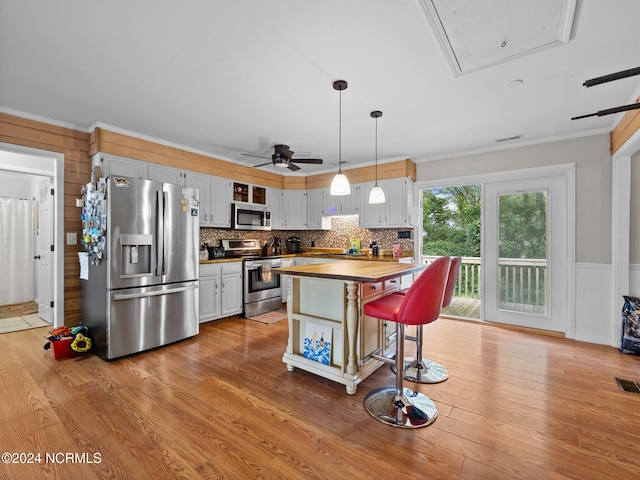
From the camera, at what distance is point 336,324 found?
2.44m

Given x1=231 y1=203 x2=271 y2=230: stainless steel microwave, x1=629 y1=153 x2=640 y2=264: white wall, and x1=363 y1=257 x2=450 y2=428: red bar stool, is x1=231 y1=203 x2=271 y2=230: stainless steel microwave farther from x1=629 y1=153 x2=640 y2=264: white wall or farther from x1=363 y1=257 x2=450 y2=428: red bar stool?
x1=629 y1=153 x2=640 y2=264: white wall

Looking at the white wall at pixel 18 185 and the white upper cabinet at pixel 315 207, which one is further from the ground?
the white wall at pixel 18 185

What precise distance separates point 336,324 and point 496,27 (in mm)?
2325

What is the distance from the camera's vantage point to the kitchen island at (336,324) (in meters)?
2.32

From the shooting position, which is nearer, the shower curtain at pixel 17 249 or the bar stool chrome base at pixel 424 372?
the bar stool chrome base at pixel 424 372

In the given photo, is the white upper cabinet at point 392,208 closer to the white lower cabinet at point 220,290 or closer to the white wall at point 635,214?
the white lower cabinet at point 220,290

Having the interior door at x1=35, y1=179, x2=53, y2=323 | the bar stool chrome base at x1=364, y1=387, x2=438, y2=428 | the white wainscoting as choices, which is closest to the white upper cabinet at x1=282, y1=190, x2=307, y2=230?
the interior door at x1=35, y1=179, x2=53, y2=323

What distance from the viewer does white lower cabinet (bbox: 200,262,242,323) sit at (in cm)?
408

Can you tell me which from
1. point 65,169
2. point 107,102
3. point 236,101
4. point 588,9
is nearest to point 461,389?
point 588,9

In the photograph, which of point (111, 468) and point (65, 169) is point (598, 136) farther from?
point (65, 169)

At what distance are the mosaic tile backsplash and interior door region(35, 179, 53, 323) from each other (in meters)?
2.06

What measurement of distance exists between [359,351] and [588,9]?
2654 mm

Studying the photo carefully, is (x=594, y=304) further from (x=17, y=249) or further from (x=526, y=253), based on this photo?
(x=17, y=249)

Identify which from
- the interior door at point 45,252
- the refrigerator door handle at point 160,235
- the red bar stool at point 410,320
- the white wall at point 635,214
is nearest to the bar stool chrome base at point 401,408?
the red bar stool at point 410,320
